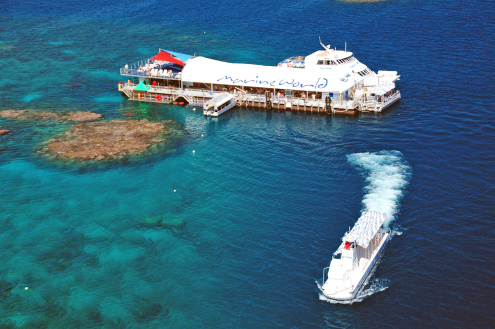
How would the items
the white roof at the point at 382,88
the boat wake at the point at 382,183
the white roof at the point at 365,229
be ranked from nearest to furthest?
1. the white roof at the point at 365,229
2. the boat wake at the point at 382,183
3. the white roof at the point at 382,88

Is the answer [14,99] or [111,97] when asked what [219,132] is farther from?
[14,99]

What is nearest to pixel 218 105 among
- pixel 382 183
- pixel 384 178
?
pixel 384 178

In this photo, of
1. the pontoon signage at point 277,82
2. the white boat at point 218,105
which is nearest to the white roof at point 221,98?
the white boat at point 218,105

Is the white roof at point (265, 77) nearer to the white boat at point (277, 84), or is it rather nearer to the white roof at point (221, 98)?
the white boat at point (277, 84)

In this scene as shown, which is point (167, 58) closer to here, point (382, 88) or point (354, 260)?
point (382, 88)

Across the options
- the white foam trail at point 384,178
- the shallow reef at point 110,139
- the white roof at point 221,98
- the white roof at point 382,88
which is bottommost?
the white foam trail at point 384,178

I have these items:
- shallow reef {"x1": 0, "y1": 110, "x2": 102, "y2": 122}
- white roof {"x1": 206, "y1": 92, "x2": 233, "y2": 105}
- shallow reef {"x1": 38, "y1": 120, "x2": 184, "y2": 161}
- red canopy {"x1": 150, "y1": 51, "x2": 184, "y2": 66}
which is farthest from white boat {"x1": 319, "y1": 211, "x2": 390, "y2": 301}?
red canopy {"x1": 150, "y1": 51, "x2": 184, "y2": 66}

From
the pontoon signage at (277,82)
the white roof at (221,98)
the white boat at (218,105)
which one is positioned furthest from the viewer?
the white roof at (221,98)
